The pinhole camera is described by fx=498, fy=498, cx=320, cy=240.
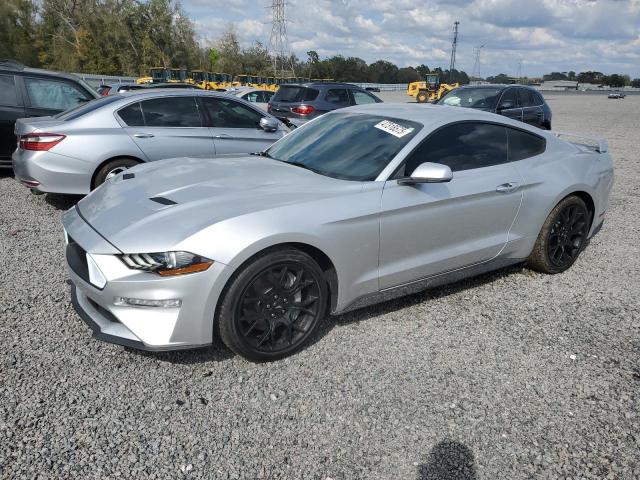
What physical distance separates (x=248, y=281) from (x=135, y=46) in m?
60.4

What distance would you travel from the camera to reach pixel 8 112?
7.30 m

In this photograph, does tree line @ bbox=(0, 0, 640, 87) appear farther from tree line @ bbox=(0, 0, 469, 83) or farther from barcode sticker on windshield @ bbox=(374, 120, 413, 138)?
barcode sticker on windshield @ bbox=(374, 120, 413, 138)

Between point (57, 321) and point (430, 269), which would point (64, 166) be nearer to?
point (57, 321)

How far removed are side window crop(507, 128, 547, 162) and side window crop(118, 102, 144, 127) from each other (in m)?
4.36

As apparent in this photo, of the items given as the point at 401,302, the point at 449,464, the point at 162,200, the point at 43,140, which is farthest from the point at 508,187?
the point at 43,140

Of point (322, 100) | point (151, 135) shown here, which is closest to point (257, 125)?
point (151, 135)

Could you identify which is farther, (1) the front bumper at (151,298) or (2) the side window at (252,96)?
(2) the side window at (252,96)

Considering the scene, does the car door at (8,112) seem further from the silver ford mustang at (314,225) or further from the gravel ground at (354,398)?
the silver ford mustang at (314,225)

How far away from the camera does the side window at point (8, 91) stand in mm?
7348

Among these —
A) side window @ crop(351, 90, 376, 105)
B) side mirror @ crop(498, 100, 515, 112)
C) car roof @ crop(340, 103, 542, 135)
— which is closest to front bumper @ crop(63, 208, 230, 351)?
car roof @ crop(340, 103, 542, 135)

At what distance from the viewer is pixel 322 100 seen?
38.1 feet

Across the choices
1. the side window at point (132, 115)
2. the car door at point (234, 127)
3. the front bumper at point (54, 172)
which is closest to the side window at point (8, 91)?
the front bumper at point (54, 172)

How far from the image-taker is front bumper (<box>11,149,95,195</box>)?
5738 millimetres

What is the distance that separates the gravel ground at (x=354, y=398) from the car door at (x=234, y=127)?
3119 millimetres
